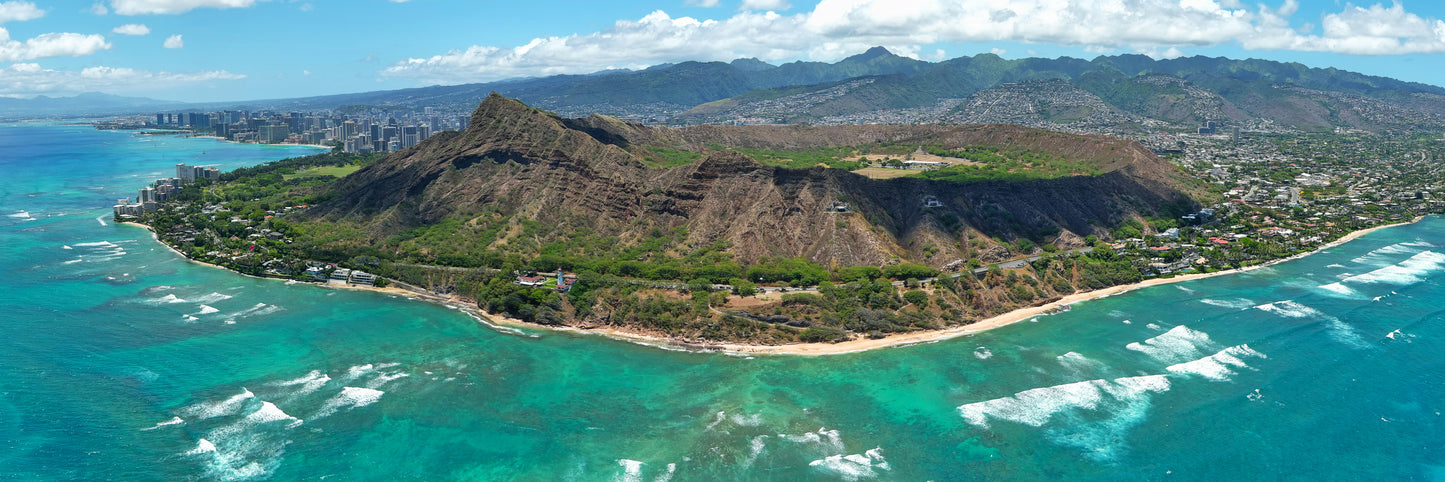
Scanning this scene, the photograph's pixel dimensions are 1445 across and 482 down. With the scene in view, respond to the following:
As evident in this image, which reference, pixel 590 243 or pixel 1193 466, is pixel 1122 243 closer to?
pixel 1193 466

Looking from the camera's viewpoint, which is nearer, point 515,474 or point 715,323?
point 515,474

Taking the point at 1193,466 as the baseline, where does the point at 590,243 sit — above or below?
above

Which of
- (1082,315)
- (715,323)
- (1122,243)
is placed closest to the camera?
(715,323)

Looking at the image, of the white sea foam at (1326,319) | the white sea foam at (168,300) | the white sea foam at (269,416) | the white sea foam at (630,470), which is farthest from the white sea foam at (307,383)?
the white sea foam at (1326,319)

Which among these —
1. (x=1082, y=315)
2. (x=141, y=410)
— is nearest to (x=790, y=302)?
(x=1082, y=315)

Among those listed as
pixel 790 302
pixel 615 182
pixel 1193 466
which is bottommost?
pixel 1193 466

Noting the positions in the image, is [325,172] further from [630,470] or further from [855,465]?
[855,465]

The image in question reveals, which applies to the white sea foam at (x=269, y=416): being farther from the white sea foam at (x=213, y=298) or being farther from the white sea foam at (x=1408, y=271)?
the white sea foam at (x=1408, y=271)

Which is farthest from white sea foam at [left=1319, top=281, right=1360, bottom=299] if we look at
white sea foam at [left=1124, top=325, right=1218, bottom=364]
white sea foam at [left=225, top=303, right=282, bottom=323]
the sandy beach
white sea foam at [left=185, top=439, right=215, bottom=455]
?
white sea foam at [left=225, top=303, right=282, bottom=323]
